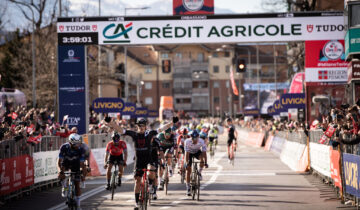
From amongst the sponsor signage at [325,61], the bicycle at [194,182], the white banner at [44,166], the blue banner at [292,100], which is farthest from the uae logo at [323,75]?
the bicycle at [194,182]

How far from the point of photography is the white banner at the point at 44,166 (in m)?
19.5

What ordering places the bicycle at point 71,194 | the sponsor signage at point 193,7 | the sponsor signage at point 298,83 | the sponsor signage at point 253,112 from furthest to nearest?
the sponsor signage at point 253,112 → the sponsor signage at point 298,83 → the sponsor signage at point 193,7 → the bicycle at point 71,194

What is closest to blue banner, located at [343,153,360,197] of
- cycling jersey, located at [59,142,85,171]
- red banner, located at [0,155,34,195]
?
cycling jersey, located at [59,142,85,171]

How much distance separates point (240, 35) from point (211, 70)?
95889mm

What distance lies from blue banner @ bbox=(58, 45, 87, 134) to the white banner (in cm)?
397

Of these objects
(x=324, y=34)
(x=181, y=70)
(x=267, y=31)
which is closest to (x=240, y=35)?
(x=267, y=31)

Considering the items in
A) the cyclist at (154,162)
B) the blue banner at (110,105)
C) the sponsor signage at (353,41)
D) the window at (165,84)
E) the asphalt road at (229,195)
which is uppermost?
the window at (165,84)

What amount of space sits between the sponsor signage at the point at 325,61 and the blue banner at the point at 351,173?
11.0m

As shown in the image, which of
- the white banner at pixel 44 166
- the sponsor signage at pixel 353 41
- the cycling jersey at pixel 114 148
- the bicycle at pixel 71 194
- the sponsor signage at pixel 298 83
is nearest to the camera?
the bicycle at pixel 71 194

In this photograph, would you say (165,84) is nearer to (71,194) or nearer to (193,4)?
(193,4)

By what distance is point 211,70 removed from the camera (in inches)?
4759

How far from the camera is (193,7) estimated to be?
25406 millimetres

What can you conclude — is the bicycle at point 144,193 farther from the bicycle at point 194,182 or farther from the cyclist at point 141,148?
the bicycle at point 194,182

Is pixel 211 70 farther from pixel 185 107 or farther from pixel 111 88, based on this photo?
pixel 111 88
